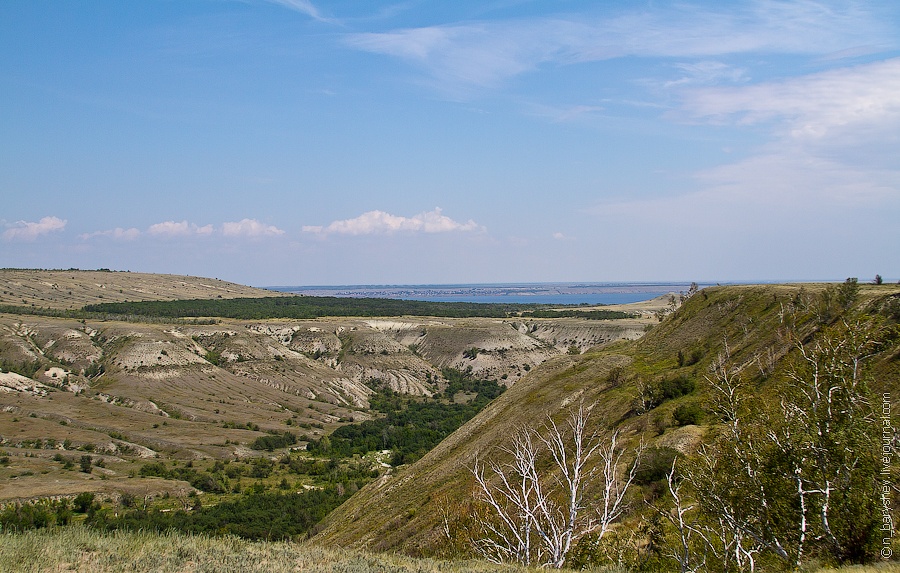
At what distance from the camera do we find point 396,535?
30.7 m

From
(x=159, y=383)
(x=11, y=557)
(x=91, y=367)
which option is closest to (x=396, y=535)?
(x=11, y=557)

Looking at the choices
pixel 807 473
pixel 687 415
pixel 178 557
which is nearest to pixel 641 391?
pixel 687 415

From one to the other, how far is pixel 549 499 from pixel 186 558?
A: 746 inches

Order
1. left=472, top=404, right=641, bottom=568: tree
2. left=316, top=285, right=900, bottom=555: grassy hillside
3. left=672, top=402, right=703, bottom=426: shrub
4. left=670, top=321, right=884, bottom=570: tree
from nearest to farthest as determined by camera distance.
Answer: left=670, top=321, right=884, bottom=570: tree
left=472, top=404, right=641, bottom=568: tree
left=316, top=285, right=900, bottom=555: grassy hillside
left=672, top=402, right=703, bottom=426: shrub

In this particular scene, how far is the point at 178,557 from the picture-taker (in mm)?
12375

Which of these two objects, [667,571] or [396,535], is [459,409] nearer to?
[396,535]

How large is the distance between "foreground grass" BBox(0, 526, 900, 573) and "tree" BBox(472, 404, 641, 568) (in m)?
2.63

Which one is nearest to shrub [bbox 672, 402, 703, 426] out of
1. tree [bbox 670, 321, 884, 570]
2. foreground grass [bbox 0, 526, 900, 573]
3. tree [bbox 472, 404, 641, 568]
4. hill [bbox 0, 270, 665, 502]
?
tree [bbox 472, 404, 641, 568]

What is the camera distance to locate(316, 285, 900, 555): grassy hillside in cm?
2706

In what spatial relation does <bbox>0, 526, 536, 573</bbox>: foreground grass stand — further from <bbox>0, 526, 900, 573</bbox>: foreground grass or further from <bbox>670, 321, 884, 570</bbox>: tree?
<bbox>670, 321, 884, 570</bbox>: tree

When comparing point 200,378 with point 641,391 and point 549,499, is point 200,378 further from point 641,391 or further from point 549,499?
point 549,499

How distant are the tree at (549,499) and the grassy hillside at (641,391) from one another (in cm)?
123

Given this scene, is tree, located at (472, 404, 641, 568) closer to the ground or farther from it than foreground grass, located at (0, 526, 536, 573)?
closer to the ground

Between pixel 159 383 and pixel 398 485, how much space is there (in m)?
86.1
